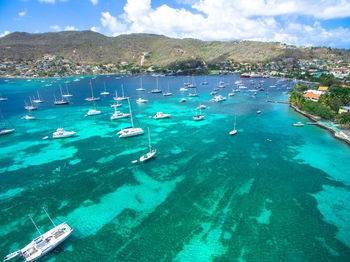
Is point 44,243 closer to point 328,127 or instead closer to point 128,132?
point 128,132

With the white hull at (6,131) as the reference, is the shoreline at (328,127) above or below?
below

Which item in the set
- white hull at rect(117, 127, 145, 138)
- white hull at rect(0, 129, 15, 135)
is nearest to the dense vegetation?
white hull at rect(117, 127, 145, 138)

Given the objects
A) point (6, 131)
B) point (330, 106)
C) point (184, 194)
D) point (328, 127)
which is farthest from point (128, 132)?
point (330, 106)

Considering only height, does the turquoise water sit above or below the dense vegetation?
below

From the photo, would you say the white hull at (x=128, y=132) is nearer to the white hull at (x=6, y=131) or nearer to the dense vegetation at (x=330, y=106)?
the white hull at (x=6, y=131)

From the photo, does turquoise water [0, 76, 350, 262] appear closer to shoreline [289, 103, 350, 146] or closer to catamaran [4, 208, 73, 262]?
catamaran [4, 208, 73, 262]

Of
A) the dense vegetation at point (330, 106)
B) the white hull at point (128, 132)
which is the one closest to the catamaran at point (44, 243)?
the white hull at point (128, 132)
